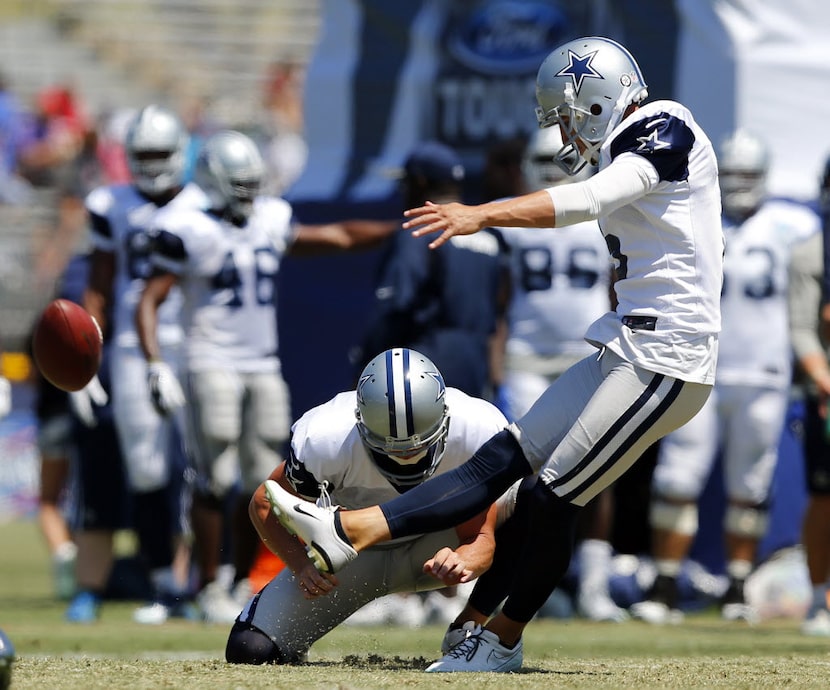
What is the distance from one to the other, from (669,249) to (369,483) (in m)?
1.13

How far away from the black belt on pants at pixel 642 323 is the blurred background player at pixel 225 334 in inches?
110

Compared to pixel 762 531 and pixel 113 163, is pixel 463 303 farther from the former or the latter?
pixel 113 163

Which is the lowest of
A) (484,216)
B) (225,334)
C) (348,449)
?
(225,334)

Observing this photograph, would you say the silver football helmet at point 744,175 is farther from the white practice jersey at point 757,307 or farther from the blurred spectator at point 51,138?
the blurred spectator at point 51,138

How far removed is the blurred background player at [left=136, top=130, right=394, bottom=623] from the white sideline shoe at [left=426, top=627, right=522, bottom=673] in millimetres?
2421

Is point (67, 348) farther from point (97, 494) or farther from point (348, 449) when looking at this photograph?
point (97, 494)

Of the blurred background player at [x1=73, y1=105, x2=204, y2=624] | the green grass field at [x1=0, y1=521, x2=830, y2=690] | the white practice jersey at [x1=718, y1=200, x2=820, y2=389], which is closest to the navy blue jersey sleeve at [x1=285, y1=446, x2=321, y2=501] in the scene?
the green grass field at [x1=0, y1=521, x2=830, y2=690]

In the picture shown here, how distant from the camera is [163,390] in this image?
6699mm

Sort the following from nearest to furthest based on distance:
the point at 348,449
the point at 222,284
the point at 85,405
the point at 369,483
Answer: the point at 348,449 → the point at 369,483 → the point at 222,284 → the point at 85,405

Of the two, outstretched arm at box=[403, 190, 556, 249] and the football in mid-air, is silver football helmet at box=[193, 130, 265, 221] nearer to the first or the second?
the football in mid-air

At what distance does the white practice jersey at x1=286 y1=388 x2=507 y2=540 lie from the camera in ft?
15.4

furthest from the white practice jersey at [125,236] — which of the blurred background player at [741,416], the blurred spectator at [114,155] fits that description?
the blurred spectator at [114,155]

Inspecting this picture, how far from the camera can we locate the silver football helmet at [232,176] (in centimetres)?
705

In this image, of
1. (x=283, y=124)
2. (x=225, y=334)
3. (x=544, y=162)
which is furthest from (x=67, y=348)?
(x=283, y=124)
